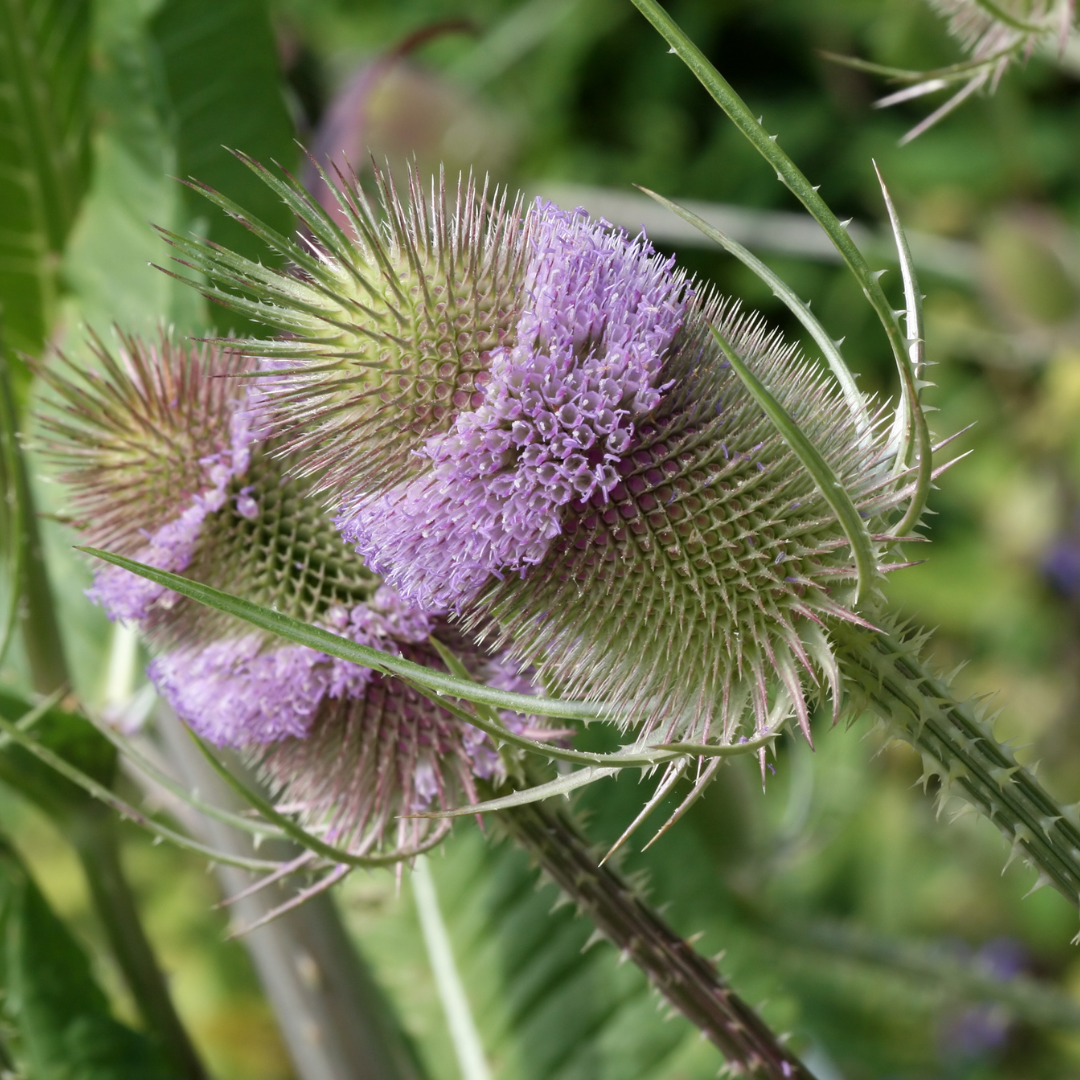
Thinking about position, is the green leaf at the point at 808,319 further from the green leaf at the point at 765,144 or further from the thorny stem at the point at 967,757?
the thorny stem at the point at 967,757

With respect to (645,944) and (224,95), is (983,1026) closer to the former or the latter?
(645,944)

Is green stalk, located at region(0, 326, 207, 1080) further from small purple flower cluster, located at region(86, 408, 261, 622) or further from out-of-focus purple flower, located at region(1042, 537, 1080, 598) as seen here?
out-of-focus purple flower, located at region(1042, 537, 1080, 598)

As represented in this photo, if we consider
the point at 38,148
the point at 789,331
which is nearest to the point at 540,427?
the point at 38,148

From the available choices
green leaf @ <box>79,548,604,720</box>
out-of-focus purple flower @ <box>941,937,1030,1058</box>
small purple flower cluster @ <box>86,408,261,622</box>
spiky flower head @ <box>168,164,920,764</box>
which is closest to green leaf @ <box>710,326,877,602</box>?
spiky flower head @ <box>168,164,920,764</box>

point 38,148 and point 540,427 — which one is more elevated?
point 38,148

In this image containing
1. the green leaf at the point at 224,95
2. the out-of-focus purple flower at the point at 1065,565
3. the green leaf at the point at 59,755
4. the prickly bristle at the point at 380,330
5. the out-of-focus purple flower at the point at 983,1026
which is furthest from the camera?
the out-of-focus purple flower at the point at 1065,565

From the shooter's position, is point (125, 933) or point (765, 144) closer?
point (765, 144)

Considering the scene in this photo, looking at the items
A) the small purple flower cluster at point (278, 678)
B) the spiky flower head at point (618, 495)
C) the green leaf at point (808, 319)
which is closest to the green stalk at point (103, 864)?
the small purple flower cluster at point (278, 678)
